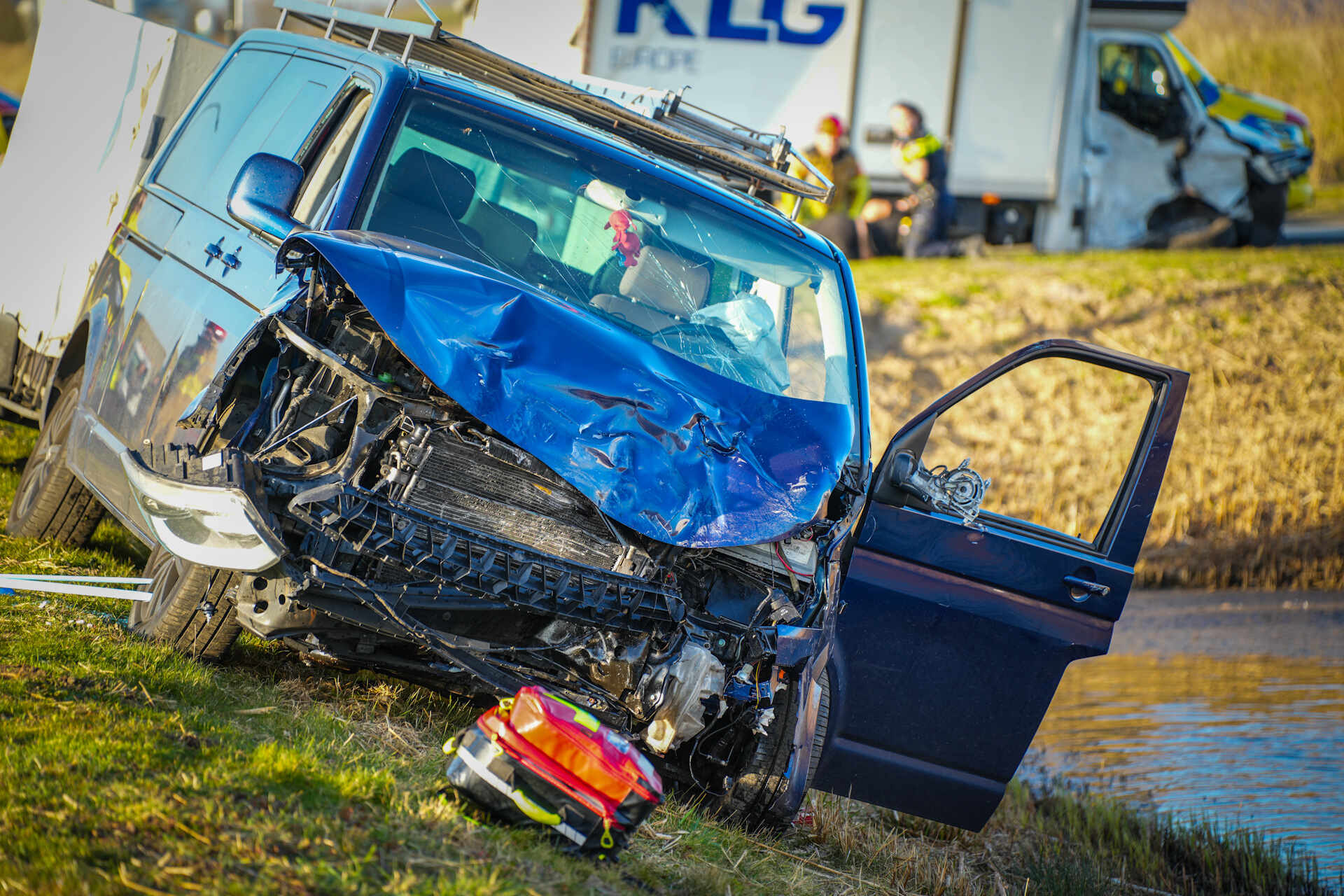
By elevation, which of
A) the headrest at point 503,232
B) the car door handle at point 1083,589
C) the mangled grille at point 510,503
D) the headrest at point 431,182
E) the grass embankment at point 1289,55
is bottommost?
the car door handle at point 1083,589

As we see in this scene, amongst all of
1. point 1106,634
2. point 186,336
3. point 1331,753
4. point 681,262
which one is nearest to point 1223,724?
point 1331,753

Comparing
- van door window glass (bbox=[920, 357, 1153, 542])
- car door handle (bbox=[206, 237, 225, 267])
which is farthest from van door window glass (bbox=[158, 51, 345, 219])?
van door window glass (bbox=[920, 357, 1153, 542])

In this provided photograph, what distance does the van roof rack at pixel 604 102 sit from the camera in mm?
4824

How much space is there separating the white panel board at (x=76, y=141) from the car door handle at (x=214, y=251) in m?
1.40

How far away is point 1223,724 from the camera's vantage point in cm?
631

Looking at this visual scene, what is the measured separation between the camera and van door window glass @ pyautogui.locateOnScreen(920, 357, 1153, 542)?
31.2 feet

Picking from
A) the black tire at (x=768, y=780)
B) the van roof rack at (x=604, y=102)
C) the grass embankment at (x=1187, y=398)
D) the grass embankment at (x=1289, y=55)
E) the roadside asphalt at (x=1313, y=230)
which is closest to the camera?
the black tire at (x=768, y=780)

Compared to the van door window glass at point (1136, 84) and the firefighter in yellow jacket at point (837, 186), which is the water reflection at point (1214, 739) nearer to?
the firefighter in yellow jacket at point (837, 186)

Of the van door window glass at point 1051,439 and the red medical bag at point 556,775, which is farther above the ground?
the red medical bag at point 556,775

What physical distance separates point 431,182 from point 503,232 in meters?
0.29

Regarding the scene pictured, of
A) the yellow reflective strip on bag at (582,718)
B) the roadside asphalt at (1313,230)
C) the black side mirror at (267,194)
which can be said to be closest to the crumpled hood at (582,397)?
the black side mirror at (267,194)

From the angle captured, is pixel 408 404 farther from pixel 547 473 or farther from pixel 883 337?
pixel 883 337

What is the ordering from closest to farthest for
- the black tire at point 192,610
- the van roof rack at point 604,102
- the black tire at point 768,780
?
the black tire at point 192,610
the black tire at point 768,780
the van roof rack at point 604,102

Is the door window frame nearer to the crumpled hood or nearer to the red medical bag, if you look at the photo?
the crumpled hood
